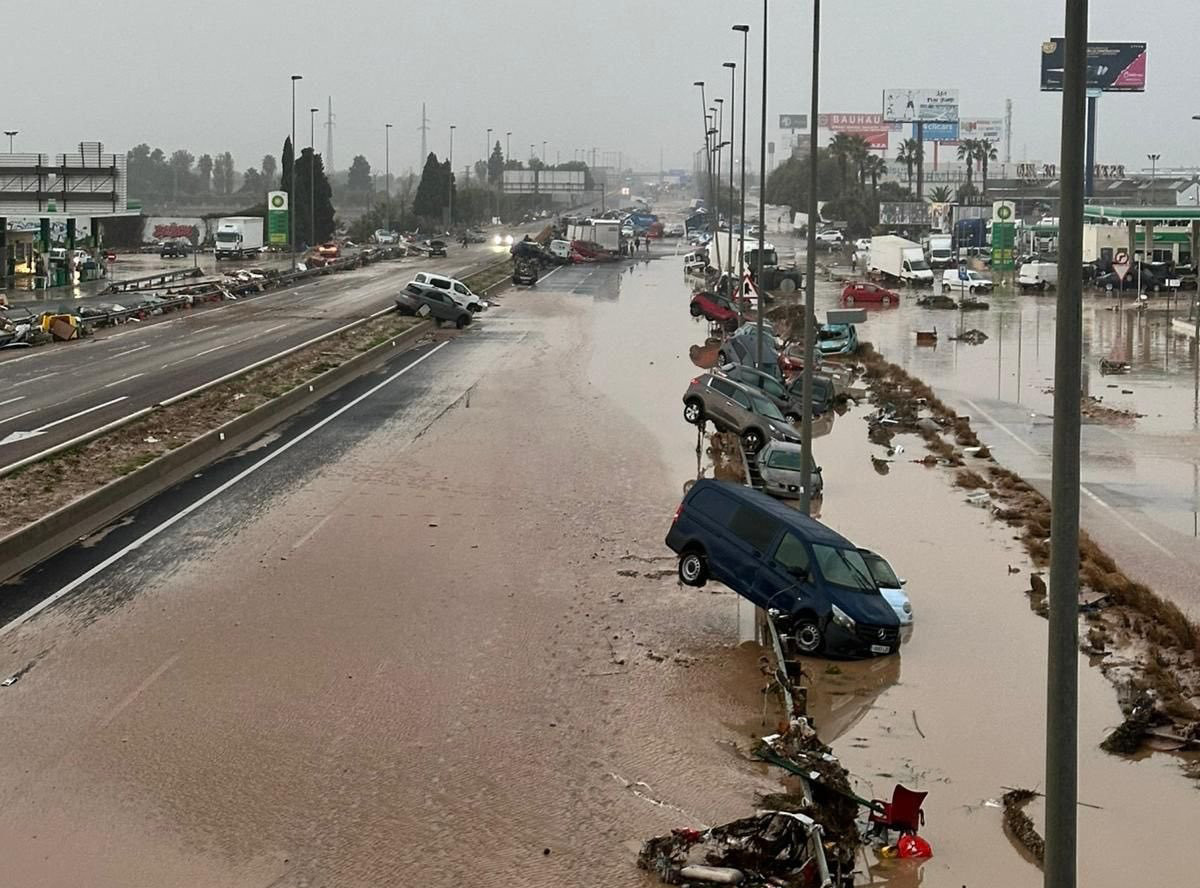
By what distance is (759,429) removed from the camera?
108 feet

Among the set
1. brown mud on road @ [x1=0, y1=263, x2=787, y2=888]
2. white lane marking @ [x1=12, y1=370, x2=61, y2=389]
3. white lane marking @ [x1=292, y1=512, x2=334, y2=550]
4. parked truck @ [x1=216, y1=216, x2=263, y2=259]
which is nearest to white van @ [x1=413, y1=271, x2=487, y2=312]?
white lane marking @ [x1=12, y1=370, x2=61, y2=389]

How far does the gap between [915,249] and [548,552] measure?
66.4 meters

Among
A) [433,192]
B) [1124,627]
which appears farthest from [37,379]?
[433,192]

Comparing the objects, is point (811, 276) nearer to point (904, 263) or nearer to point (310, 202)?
point (904, 263)

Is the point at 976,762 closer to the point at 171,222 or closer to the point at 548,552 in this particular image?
the point at 548,552

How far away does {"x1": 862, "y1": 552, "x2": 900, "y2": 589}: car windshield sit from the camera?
19.9 metres

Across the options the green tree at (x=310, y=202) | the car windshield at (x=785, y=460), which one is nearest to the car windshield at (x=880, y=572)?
the car windshield at (x=785, y=460)

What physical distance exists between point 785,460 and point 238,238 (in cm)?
8311

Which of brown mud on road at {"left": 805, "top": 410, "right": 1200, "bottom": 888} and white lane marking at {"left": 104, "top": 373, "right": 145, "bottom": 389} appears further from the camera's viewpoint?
white lane marking at {"left": 104, "top": 373, "right": 145, "bottom": 389}

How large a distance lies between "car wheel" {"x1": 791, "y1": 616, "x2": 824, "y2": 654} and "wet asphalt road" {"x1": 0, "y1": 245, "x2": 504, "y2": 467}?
15650mm

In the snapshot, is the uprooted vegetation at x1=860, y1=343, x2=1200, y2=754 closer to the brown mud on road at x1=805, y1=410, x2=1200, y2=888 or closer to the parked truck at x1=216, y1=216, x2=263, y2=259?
the brown mud on road at x1=805, y1=410, x2=1200, y2=888

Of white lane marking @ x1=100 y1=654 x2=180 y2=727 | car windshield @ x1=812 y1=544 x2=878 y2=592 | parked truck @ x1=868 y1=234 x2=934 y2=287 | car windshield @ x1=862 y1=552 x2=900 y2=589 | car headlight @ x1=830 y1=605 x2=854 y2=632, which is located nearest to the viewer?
white lane marking @ x1=100 y1=654 x2=180 y2=727

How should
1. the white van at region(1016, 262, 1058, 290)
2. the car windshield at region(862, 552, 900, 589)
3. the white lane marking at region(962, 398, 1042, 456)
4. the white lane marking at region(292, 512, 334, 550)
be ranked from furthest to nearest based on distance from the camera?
the white van at region(1016, 262, 1058, 290) < the white lane marking at region(962, 398, 1042, 456) < the white lane marking at region(292, 512, 334, 550) < the car windshield at region(862, 552, 900, 589)

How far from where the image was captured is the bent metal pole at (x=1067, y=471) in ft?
25.8
